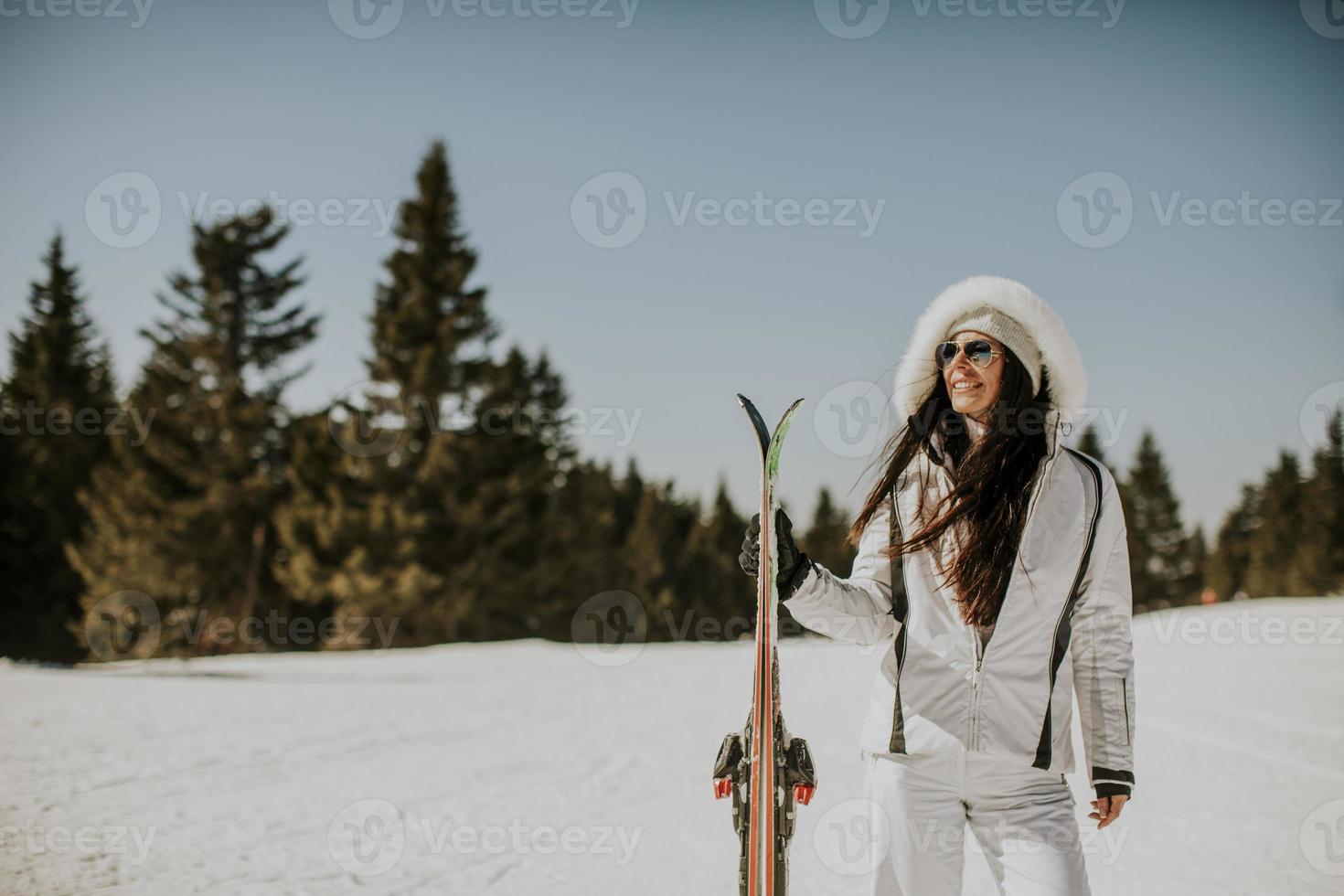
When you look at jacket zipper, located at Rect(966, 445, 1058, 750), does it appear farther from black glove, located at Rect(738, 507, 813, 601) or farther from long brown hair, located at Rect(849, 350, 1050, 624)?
black glove, located at Rect(738, 507, 813, 601)

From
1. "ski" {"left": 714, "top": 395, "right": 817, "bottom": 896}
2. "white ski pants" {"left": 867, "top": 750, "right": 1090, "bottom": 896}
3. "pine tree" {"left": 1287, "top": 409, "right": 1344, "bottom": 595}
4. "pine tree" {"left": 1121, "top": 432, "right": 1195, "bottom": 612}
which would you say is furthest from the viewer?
"pine tree" {"left": 1121, "top": 432, "right": 1195, "bottom": 612}

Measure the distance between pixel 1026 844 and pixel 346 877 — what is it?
3.16m

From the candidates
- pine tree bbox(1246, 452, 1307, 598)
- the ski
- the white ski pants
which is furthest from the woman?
pine tree bbox(1246, 452, 1307, 598)

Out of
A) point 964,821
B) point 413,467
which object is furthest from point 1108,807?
point 413,467

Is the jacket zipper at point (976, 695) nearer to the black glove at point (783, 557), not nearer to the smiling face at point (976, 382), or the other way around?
the black glove at point (783, 557)

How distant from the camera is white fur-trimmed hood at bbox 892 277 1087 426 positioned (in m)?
2.17

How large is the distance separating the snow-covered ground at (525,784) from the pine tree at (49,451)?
888 inches

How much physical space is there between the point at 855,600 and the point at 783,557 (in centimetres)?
22

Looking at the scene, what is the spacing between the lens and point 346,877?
363cm

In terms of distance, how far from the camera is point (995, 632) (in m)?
1.90

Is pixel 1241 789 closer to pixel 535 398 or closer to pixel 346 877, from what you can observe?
pixel 346 877

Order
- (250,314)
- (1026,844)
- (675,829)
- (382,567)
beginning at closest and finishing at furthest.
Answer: (1026,844)
(675,829)
(382,567)
(250,314)

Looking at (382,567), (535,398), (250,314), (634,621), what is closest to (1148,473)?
(634,621)

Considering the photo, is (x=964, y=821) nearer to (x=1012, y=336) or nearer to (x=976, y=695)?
(x=976, y=695)
